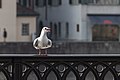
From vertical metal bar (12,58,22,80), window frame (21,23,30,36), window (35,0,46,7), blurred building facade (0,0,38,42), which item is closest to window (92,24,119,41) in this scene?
blurred building facade (0,0,38,42)

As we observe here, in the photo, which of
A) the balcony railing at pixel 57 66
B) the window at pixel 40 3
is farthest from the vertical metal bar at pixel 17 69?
the window at pixel 40 3

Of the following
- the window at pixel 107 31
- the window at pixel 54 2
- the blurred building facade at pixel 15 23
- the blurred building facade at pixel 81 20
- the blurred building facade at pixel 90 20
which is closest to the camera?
the blurred building facade at pixel 15 23

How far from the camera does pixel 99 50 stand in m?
38.1

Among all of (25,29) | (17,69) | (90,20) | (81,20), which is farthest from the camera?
(81,20)

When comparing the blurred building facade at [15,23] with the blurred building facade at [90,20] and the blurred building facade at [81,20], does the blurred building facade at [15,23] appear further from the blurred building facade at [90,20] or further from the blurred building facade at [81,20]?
the blurred building facade at [90,20]

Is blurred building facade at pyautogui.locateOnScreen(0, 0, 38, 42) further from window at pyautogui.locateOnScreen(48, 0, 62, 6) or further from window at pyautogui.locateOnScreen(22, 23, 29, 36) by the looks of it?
window at pyautogui.locateOnScreen(48, 0, 62, 6)

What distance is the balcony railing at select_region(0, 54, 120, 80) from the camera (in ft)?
→ 25.2

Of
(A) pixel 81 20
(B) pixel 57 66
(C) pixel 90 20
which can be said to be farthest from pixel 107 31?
(B) pixel 57 66

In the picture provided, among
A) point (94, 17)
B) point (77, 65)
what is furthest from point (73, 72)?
point (94, 17)

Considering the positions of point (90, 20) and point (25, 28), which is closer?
point (25, 28)

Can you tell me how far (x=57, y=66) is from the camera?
7.74m

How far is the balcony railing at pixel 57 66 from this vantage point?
25.2 ft

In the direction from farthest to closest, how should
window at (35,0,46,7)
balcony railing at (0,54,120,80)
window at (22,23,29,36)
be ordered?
1. window at (35,0,46,7)
2. window at (22,23,29,36)
3. balcony railing at (0,54,120,80)

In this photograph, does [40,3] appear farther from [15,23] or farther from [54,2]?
[15,23]
